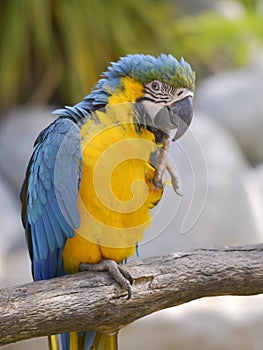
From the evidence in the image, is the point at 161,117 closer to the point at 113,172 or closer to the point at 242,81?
the point at 113,172

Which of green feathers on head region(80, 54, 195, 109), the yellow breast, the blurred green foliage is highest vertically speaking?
the blurred green foliage

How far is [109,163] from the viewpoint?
137cm

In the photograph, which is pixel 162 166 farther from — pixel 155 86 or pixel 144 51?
pixel 144 51

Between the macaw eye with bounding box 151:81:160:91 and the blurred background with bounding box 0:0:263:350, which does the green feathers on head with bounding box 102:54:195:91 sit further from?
the blurred background with bounding box 0:0:263:350

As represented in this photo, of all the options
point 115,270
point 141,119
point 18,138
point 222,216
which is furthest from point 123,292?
point 18,138

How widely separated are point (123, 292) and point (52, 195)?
24 centimetres

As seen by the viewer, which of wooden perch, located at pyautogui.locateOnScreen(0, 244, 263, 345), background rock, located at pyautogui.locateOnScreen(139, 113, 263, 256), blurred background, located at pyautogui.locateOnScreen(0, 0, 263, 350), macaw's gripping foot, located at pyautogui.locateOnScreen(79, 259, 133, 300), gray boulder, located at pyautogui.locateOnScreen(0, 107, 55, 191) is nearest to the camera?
wooden perch, located at pyautogui.locateOnScreen(0, 244, 263, 345)

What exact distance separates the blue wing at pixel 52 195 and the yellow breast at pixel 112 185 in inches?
0.9

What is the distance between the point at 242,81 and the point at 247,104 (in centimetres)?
18

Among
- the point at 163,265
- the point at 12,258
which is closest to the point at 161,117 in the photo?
the point at 163,265

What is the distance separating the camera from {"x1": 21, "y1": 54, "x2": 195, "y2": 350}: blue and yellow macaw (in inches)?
54.1

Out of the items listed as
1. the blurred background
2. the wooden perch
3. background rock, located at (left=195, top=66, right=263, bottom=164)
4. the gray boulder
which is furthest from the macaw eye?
background rock, located at (left=195, top=66, right=263, bottom=164)

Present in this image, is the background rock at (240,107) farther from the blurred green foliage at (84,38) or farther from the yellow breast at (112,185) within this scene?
the yellow breast at (112,185)

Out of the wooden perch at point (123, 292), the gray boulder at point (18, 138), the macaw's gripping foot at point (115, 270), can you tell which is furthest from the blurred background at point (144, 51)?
the macaw's gripping foot at point (115, 270)
